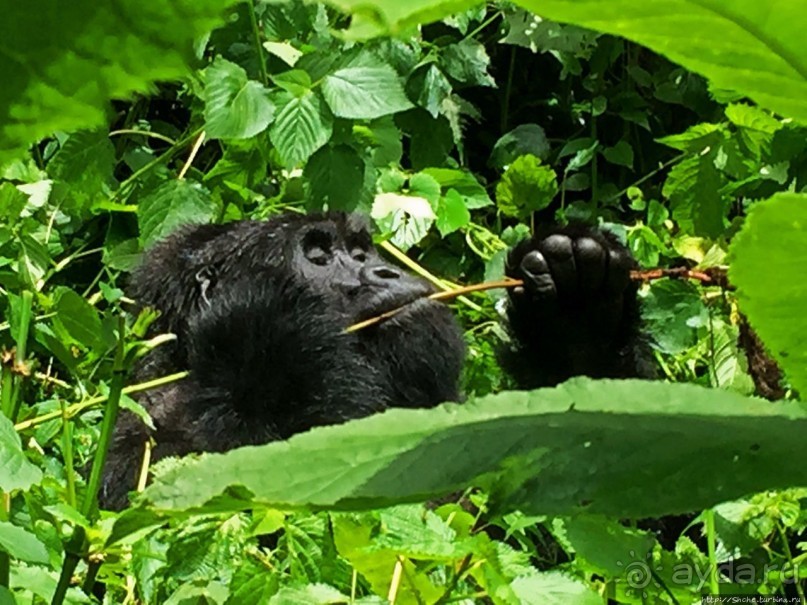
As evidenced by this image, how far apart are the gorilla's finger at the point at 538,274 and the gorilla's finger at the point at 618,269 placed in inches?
3.0

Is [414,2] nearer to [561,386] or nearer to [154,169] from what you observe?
[561,386]

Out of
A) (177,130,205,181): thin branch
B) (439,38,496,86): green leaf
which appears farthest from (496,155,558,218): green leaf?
(439,38,496,86): green leaf

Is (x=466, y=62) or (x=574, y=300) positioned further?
(x=466, y=62)

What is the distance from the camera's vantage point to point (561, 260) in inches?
58.5

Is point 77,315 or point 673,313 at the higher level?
point 77,315

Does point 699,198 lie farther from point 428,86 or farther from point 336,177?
point 428,86

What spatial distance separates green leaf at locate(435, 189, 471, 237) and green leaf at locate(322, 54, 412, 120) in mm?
353

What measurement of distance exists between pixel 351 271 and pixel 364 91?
27 cm

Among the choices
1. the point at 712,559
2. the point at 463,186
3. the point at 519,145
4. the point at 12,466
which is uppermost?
the point at 12,466

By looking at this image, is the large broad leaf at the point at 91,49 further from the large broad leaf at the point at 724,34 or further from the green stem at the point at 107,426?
the green stem at the point at 107,426

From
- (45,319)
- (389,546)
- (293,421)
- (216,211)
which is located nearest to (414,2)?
(389,546)

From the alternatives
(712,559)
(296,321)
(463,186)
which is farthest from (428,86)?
(712,559)

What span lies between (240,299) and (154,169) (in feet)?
1.83

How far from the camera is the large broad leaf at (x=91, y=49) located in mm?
132
